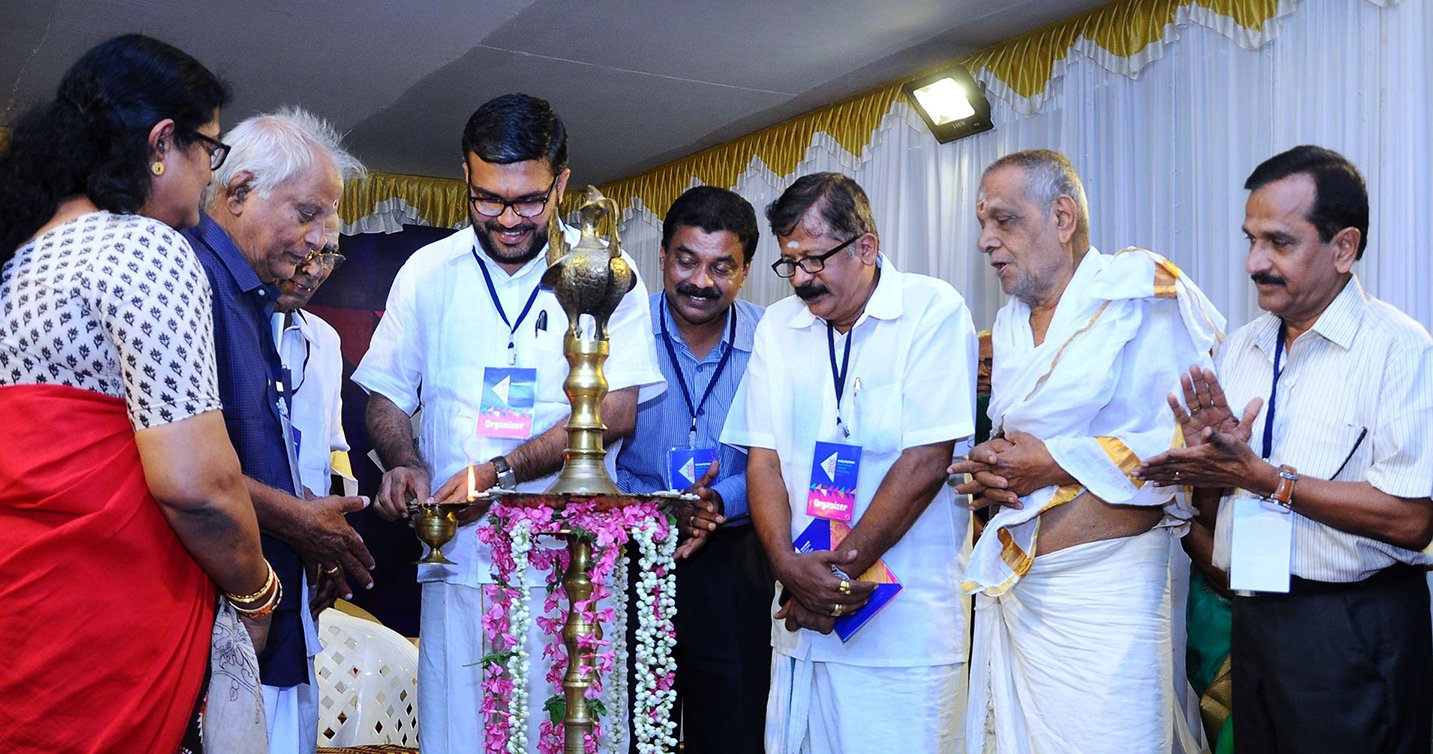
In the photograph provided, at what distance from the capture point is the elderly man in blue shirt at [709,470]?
3.84 m

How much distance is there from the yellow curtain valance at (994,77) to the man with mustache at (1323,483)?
222cm

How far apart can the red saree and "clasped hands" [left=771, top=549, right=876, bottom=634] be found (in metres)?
1.62

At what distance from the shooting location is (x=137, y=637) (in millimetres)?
2080

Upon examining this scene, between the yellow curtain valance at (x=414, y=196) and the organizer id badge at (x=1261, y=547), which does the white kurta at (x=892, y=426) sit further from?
the yellow curtain valance at (x=414, y=196)

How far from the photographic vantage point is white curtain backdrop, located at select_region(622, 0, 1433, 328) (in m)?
4.39

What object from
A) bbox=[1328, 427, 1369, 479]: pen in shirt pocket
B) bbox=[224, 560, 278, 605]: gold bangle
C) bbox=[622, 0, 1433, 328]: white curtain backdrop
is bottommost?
bbox=[224, 560, 278, 605]: gold bangle

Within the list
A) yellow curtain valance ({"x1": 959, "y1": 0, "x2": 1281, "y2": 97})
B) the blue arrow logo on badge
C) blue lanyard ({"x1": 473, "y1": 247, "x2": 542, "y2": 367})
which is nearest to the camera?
the blue arrow logo on badge

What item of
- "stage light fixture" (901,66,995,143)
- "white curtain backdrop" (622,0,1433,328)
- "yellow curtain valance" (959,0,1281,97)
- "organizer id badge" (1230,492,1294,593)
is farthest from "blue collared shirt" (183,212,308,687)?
"stage light fixture" (901,66,995,143)

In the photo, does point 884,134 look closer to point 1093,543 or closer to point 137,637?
point 1093,543

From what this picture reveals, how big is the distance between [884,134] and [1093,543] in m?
4.12

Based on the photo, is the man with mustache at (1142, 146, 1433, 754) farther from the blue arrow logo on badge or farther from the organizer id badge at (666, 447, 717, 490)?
the blue arrow logo on badge

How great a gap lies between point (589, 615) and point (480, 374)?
3.15 ft

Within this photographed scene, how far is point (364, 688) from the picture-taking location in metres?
4.34

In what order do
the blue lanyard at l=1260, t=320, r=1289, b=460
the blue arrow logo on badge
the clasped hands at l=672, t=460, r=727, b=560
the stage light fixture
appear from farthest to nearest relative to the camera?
the stage light fixture < the clasped hands at l=672, t=460, r=727, b=560 < the blue arrow logo on badge < the blue lanyard at l=1260, t=320, r=1289, b=460
